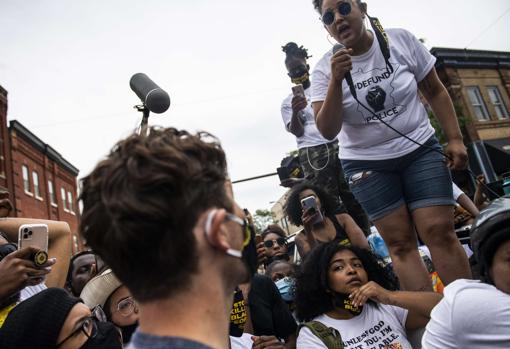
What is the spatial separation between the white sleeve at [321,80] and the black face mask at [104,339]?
1.93 m

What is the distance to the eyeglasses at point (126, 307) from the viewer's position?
273cm

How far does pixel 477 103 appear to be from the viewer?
23422mm

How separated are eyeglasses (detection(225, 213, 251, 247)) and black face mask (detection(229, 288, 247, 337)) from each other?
168cm

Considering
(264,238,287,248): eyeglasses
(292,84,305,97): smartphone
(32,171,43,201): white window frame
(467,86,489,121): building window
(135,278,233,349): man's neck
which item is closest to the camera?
(135,278,233,349): man's neck

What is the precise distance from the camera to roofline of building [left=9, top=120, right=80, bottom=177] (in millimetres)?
23500

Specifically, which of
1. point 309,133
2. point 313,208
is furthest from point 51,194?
point 313,208

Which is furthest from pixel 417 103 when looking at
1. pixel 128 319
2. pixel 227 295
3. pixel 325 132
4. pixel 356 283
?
pixel 128 319

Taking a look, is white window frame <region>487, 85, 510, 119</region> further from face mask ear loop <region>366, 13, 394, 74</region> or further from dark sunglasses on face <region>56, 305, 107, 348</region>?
dark sunglasses on face <region>56, 305, 107, 348</region>

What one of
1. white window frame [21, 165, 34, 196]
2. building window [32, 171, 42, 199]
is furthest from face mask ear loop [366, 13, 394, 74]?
building window [32, 171, 42, 199]

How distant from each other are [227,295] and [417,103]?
7.00 ft

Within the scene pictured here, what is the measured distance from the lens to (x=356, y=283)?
2947mm

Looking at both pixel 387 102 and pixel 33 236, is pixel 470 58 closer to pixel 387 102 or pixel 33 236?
pixel 387 102

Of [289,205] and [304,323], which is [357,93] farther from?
[289,205]

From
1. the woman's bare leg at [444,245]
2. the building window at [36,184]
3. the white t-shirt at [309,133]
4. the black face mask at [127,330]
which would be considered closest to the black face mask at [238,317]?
the black face mask at [127,330]
